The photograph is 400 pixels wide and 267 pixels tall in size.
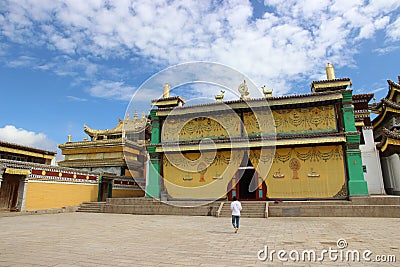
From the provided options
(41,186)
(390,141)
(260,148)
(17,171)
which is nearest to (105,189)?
(41,186)

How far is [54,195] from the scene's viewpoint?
16.7m

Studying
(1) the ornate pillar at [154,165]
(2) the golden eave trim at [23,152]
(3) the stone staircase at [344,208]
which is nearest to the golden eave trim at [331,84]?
(3) the stone staircase at [344,208]

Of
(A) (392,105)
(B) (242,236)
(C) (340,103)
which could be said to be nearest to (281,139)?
(C) (340,103)

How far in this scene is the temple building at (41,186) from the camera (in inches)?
571

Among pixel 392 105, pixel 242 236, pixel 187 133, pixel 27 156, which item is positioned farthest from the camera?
pixel 27 156

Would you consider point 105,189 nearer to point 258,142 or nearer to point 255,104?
point 258,142

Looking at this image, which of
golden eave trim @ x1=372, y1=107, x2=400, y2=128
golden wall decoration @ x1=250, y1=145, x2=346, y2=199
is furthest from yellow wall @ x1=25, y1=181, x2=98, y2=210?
golden eave trim @ x1=372, y1=107, x2=400, y2=128

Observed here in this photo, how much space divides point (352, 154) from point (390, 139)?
5019 millimetres

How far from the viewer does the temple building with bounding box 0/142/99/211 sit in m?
14.5

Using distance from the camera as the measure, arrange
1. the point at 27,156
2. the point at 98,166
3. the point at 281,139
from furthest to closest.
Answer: the point at 98,166 → the point at 27,156 → the point at 281,139

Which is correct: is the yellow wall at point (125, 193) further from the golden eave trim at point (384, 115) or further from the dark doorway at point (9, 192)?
the golden eave trim at point (384, 115)

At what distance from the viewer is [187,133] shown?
19.0 metres

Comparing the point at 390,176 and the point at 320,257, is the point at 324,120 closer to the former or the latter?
the point at 390,176

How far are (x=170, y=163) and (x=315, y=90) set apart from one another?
10.9 meters
